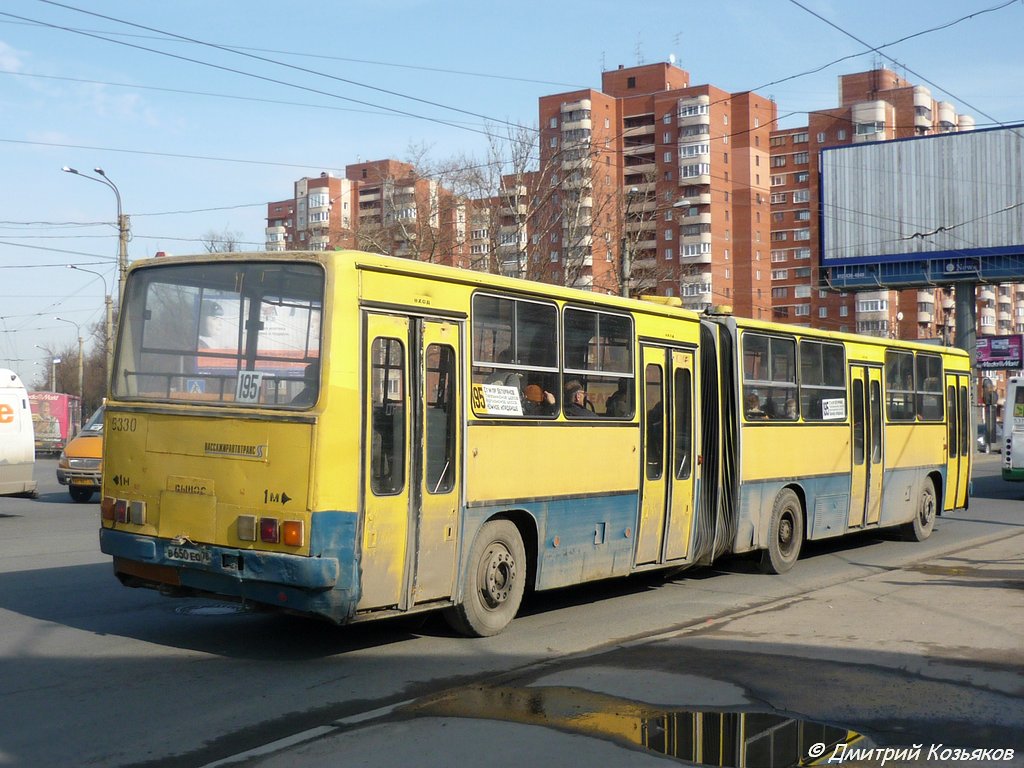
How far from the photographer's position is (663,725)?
6.75 meters

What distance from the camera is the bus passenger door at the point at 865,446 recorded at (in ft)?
52.4

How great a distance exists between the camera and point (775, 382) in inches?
559

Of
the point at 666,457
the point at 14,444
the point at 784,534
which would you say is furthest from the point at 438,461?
the point at 14,444

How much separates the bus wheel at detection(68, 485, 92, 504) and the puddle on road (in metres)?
19.7

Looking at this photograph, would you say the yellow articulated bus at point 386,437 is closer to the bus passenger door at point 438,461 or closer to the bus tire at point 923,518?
the bus passenger door at point 438,461

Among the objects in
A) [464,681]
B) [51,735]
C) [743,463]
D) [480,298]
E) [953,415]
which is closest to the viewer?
[51,735]

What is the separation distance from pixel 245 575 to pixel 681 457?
5819 mm

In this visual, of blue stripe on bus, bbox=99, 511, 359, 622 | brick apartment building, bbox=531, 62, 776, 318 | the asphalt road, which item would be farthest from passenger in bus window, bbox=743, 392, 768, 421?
brick apartment building, bbox=531, 62, 776, 318

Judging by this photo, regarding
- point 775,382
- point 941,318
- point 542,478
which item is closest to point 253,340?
point 542,478

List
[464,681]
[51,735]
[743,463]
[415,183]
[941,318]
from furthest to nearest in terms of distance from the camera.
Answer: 1. [941,318]
2. [415,183]
3. [743,463]
4. [464,681]
5. [51,735]

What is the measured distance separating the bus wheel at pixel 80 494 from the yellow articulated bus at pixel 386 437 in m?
17.0

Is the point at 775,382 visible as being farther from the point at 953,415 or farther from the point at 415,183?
the point at 415,183

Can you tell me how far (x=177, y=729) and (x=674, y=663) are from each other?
3.72 m

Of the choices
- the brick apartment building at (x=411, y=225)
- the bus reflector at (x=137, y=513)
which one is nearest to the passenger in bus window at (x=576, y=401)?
the bus reflector at (x=137, y=513)
